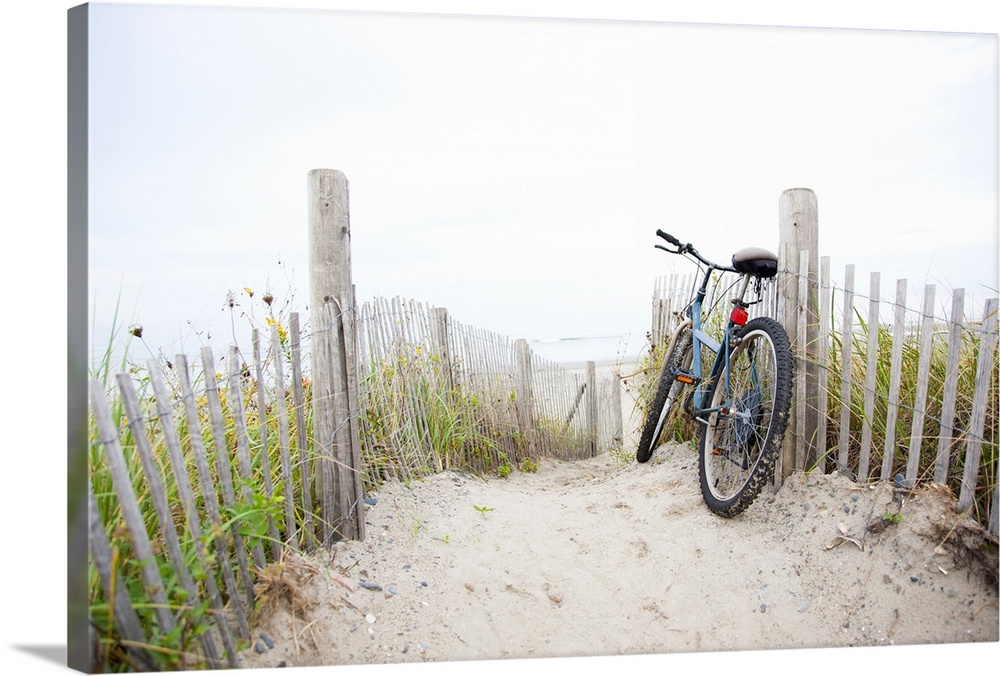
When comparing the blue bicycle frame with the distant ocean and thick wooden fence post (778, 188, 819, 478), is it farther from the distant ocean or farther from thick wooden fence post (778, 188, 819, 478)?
the distant ocean

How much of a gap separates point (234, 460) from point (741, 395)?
234 centimetres

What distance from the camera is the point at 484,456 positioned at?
4.70 meters

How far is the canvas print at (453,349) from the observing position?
2.41 metres

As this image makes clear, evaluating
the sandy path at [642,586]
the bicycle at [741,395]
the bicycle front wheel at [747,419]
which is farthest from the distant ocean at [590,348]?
the sandy path at [642,586]

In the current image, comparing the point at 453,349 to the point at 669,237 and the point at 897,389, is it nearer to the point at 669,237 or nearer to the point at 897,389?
the point at 669,237

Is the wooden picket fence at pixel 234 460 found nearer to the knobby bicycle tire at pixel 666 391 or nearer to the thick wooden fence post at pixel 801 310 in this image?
the knobby bicycle tire at pixel 666 391

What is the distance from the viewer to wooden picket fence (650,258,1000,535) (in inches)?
111

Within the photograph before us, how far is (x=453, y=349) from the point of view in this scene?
4.66 meters

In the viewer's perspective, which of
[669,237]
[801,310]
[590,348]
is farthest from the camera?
[590,348]

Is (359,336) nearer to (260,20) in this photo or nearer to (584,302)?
(260,20)

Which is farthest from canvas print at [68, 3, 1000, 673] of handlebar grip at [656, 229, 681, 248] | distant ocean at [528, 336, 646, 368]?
distant ocean at [528, 336, 646, 368]

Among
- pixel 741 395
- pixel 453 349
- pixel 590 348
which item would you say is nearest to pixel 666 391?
pixel 741 395

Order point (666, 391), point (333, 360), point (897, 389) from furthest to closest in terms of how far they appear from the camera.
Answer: point (666, 391) → point (897, 389) → point (333, 360)

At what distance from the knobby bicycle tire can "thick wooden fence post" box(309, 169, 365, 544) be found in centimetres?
203
